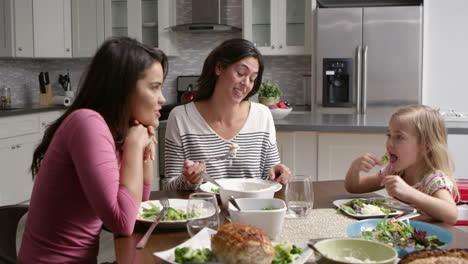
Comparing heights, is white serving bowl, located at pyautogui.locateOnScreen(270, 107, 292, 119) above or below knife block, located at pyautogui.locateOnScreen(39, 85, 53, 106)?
below

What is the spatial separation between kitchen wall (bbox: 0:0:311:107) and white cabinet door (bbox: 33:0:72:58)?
17.8 inches

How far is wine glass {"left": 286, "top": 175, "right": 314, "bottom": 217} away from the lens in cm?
156

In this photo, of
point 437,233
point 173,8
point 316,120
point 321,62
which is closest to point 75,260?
point 437,233

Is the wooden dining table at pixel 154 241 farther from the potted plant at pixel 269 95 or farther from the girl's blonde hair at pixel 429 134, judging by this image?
the potted plant at pixel 269 95

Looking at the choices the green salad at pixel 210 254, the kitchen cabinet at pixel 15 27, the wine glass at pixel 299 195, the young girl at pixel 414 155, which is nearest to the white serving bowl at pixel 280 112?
the young girl at pixel 414 155

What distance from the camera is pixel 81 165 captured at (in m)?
1.38

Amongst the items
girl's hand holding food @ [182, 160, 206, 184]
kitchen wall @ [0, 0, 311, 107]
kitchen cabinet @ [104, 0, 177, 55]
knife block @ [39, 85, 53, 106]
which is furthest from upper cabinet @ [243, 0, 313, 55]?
girl's hand holding food @ [182, 160, 206, 184]

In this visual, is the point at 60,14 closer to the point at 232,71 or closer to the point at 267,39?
the point at 267,39

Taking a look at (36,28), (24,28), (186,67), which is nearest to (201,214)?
(24,28)

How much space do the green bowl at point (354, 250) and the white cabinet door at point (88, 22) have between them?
490 cm

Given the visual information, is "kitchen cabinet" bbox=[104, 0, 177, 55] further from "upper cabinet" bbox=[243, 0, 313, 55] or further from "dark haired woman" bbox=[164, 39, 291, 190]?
"dark haired woman" bbox=[164, 39, 291, 190]

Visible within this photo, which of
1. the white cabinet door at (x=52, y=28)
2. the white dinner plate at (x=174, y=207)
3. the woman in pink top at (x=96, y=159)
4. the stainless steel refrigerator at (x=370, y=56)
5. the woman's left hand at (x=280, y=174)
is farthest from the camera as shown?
the white cabinet door at (x=52, y=28)

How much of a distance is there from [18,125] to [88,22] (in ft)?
5.17

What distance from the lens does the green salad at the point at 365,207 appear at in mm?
1645
